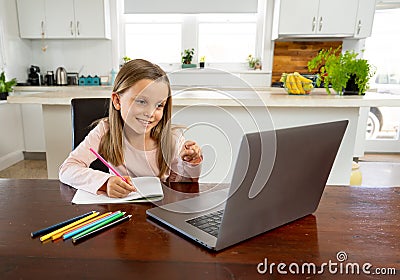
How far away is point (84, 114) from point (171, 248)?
0.94 meters

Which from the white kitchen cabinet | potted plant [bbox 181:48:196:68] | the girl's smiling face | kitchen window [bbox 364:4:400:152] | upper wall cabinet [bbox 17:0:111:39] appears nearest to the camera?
the girl's smiling face

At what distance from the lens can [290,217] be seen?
0.75 meters

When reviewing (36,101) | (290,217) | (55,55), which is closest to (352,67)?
(290,217)

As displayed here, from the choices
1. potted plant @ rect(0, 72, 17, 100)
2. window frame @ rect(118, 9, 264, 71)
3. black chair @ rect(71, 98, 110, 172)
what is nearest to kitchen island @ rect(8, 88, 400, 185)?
black chair @ rect(71, 98, 110, 172)

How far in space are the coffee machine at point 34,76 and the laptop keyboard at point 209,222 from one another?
3.83 meters

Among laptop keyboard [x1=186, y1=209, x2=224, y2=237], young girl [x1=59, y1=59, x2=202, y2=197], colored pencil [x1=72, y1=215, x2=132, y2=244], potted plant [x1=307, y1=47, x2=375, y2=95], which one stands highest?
potted plant [x1=307, y1=47, x2=375, y2=95]

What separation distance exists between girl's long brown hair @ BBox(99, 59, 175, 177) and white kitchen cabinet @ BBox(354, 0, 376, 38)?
3310 millimetres

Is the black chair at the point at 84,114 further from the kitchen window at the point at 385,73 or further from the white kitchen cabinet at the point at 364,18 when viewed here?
the kitchen window at the point at 385,73

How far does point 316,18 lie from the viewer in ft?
11.8

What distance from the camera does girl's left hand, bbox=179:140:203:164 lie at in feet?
3.10

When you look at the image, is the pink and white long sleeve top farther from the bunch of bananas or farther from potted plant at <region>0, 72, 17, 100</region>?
potted plant at <region>0, 72, 17, 100</region>

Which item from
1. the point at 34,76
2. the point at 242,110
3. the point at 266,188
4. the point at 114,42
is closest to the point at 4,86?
the point at 34,76

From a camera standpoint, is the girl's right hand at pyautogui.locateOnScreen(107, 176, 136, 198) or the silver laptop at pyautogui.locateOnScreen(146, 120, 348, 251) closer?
the silver laptop at pyautogui.locateOnScreen(146, 120, 348, 251)

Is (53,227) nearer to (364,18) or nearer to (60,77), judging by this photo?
(60,77)
